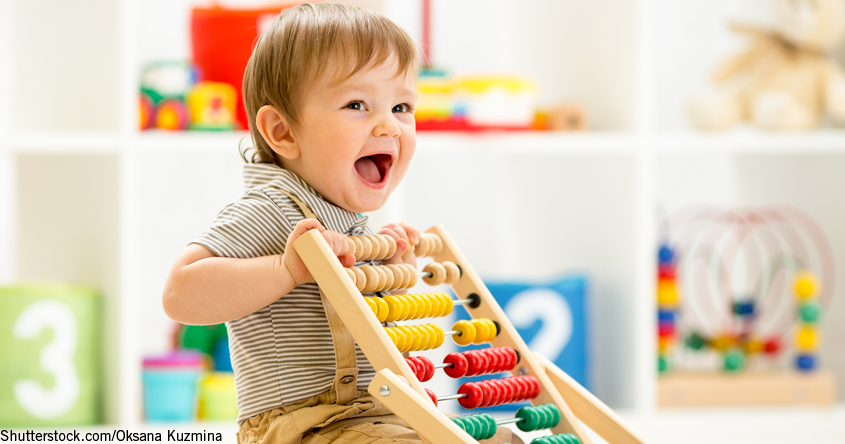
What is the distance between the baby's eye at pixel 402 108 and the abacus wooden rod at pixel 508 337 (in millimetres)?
145

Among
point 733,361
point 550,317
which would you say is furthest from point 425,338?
point 733,361

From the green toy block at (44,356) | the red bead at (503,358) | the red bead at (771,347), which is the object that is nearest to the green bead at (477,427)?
the red bead at (503,358)

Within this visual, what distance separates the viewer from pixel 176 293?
2.65ft

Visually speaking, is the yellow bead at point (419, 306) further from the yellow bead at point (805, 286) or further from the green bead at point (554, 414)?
the yellow bead at point (805, 286)

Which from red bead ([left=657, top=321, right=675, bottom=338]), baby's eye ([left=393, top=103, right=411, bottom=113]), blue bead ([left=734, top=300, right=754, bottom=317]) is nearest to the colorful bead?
blue bead ([left=734, top=300, right=754, bottom=317])

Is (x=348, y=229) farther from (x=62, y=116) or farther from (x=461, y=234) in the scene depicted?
(x=461, y=234)

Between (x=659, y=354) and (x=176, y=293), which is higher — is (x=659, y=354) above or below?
below

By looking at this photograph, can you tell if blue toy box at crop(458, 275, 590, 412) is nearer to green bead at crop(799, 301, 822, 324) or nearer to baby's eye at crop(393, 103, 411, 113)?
green bead at crop(799, 301, 822, 324)

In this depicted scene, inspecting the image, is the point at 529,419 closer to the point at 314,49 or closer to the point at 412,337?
the point at 412,337

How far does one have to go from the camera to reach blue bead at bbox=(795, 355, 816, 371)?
1925mm

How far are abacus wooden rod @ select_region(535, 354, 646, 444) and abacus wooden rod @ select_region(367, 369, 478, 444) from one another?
0.84 ft

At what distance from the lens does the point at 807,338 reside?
1916mm

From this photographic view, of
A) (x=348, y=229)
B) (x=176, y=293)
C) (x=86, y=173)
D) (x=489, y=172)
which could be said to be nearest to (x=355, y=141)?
(x=348, y=229)

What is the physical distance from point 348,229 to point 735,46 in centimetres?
160
